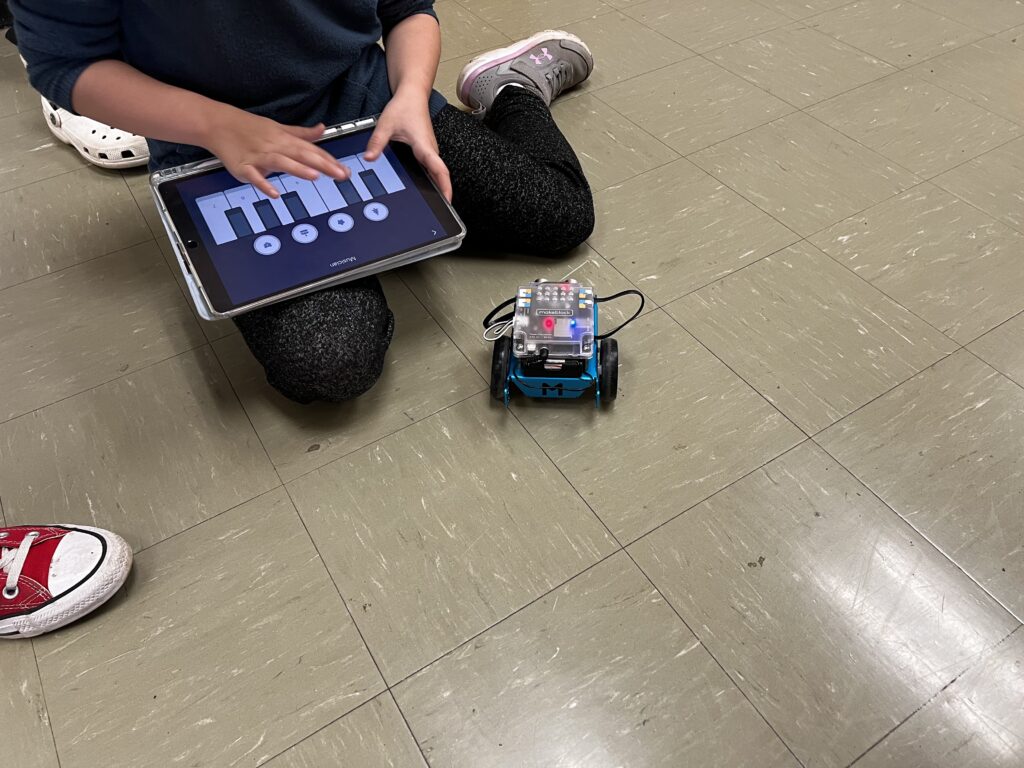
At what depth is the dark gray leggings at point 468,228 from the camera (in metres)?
0.77

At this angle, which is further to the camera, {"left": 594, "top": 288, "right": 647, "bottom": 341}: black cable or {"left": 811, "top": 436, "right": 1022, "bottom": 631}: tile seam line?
{"left": 594, "top": 288, "right": 647, "bottom": 341}: black cable

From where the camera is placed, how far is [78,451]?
2.65 ft

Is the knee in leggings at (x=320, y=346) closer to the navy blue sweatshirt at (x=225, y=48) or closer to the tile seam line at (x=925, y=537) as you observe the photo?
the navy blue sweatshirt at (x=225, y=48)

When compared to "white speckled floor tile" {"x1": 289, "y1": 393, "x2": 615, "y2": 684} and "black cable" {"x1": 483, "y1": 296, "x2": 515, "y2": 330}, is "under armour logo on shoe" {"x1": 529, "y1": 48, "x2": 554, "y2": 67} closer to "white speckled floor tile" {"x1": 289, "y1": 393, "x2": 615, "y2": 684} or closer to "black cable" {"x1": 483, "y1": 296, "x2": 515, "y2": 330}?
"black cable" {"x1": 483, "y1": 296, "x2": 515, "y2": 330}

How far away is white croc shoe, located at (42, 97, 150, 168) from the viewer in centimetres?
113

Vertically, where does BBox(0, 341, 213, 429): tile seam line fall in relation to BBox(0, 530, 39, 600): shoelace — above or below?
below

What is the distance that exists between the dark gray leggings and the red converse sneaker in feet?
0.79

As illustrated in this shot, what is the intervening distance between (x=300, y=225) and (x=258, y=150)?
93mm

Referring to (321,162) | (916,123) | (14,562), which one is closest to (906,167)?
(916,123)

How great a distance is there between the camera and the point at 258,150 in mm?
718

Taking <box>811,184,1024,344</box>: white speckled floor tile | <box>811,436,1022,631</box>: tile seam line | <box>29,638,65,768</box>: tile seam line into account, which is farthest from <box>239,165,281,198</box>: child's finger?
<box>811,184,1024,344</box>: white speckled floor tile

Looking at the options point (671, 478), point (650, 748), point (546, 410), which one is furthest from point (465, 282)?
point (650, 748)

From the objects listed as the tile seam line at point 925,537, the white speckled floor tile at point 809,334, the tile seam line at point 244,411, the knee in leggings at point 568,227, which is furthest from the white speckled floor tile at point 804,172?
the tile seam line at point 244,411

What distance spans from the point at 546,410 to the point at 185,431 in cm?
42
